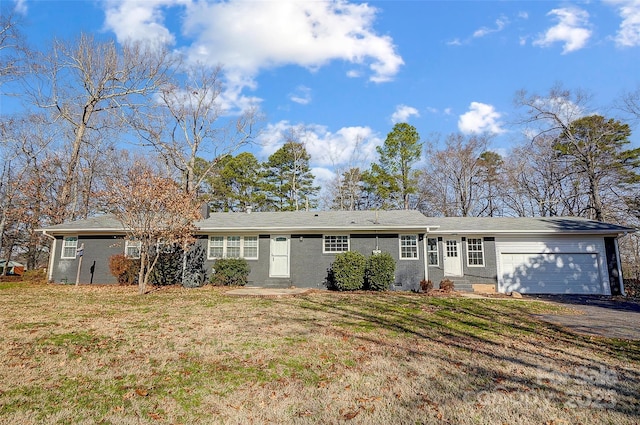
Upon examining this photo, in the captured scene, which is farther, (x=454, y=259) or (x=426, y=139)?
(x=426, y=139)

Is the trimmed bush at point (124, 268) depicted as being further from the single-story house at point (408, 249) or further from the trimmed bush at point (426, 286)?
the trimmed bush at point (426, 286)

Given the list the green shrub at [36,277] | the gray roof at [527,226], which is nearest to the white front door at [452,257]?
the gray roof at [527,226]

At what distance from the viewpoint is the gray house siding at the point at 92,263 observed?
1502 centimetres

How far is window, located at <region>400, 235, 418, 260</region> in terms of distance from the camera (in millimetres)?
13828

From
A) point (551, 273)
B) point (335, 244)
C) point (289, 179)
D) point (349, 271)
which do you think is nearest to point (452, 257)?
point (551, 273)

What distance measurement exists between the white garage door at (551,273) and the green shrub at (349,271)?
6260 mm

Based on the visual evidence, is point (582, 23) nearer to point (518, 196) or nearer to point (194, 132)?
point (518, 196)

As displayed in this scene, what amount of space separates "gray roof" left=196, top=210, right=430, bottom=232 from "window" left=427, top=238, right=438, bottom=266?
1.14m

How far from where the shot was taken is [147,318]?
23.9 ft

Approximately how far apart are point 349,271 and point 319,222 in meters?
2.76

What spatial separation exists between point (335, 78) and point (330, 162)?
13.6 meters

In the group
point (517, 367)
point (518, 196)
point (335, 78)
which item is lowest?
point (517, 367)

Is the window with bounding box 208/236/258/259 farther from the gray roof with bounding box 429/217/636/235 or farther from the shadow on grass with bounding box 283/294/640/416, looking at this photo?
the gray roof with bounding box 429/217/636/235

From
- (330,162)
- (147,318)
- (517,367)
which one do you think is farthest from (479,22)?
(330,162)
